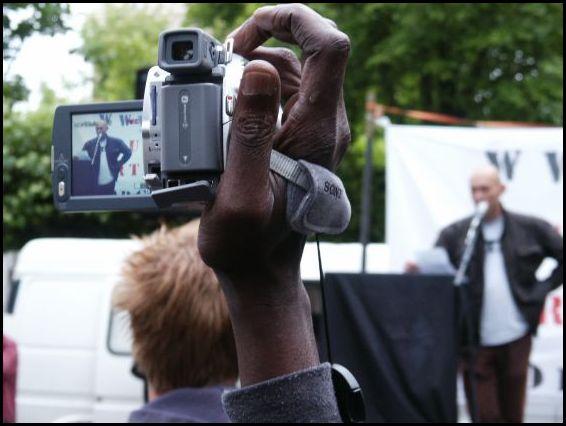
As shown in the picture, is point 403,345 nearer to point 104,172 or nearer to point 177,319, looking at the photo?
point 177,319

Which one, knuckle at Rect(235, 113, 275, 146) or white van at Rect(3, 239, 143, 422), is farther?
white van at Rect(3, 239, 143, 422)

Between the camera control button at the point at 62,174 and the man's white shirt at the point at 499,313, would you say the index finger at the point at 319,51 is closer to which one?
the camera control button at the point at 62,174

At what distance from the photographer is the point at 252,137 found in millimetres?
1112

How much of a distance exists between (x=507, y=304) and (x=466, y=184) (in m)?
1.33

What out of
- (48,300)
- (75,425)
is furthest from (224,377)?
(48,300)

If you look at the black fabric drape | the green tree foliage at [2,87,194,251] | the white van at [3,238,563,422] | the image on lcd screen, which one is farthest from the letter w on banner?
the green tree foliage at [2,87,194,251]

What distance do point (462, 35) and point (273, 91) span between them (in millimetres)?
13710

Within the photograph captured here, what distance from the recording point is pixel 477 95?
50.1 ft

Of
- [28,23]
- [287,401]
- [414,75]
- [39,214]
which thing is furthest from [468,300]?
[39,214]

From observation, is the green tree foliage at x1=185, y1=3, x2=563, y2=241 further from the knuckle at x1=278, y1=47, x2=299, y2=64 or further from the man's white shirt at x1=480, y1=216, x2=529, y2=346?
the knuckle at x1=278, y1=47, x2=299, y2=64

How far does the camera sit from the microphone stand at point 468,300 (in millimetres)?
5152

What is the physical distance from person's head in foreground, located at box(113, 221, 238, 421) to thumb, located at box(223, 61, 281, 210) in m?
0.87

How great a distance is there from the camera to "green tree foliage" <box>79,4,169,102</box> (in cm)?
2225

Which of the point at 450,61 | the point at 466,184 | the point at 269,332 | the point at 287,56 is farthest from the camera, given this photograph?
the point at 450,61
